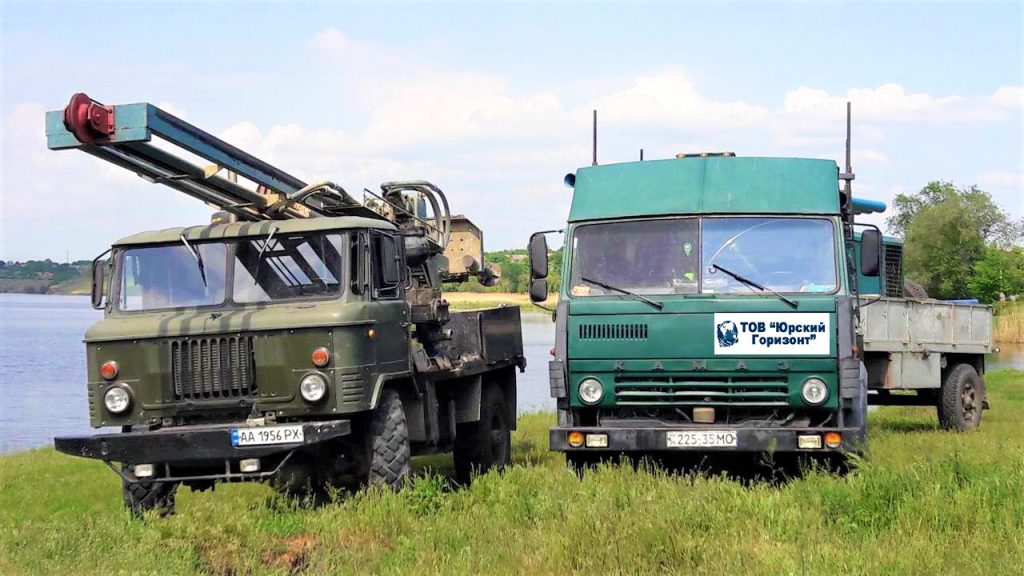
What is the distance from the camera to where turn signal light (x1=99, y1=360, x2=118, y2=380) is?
9383 millimetres

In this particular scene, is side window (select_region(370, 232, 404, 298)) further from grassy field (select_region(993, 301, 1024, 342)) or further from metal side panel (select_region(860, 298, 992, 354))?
grassy field (select_region(993, 301, 1024, 342))

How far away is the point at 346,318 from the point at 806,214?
12.6 feet

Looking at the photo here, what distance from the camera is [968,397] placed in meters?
16.2

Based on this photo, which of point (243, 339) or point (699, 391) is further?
point (699, 391)

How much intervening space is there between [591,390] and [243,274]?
301 centimetres

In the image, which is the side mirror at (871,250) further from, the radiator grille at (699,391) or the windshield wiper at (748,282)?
the radiator grille at (699,391)

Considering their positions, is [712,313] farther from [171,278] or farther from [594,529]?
[171,278]

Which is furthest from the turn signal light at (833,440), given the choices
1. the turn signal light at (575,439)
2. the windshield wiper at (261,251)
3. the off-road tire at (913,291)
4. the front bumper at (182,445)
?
the off-road tire at (913,291)

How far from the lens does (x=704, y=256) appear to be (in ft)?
31.8

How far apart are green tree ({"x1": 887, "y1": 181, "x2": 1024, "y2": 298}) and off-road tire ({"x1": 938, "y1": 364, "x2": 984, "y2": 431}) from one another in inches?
2628

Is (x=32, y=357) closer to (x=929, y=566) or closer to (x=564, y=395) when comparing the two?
(x=564, y=395)

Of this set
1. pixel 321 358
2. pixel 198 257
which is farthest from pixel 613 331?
pixel 198 257

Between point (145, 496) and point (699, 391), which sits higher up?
point (699, 391)

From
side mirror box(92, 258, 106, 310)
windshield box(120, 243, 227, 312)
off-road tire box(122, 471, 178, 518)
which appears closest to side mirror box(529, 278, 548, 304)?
windshield box(120, 243, 227, 312)
